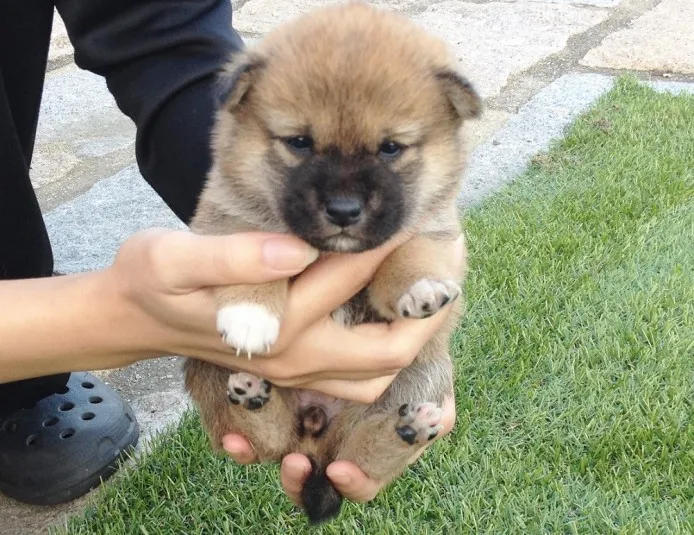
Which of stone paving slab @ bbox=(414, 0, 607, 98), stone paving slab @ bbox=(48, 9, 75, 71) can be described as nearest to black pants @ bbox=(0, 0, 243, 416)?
stone paving slab @ bbox=(48, 9, 75, 71)

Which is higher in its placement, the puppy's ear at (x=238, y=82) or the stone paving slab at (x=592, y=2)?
the puppy's ear at (x=238, y=82)

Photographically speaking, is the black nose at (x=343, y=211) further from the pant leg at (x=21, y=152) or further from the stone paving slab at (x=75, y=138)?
the stone paving slab at (x=75, y=138)

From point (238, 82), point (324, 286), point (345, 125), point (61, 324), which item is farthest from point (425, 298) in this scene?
point (61, 324)

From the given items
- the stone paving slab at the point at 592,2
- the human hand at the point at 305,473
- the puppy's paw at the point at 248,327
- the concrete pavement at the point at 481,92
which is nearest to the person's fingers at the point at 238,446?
the human hand at the point at 305,473

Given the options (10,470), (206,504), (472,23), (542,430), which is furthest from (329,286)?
(472,23)

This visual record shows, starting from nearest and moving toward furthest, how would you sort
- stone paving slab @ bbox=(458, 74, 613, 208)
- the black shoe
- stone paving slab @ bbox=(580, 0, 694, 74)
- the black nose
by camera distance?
the black nose < the black shoe < stone paving slab @ bbox=(458, 74, 613, 208) < stone paving slab @ bbox=(580, 0, 694, 74)

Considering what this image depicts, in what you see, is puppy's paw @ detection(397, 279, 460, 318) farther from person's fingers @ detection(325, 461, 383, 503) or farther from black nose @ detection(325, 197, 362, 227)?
person's fingers @ detection(325, 461, 383, 503)
